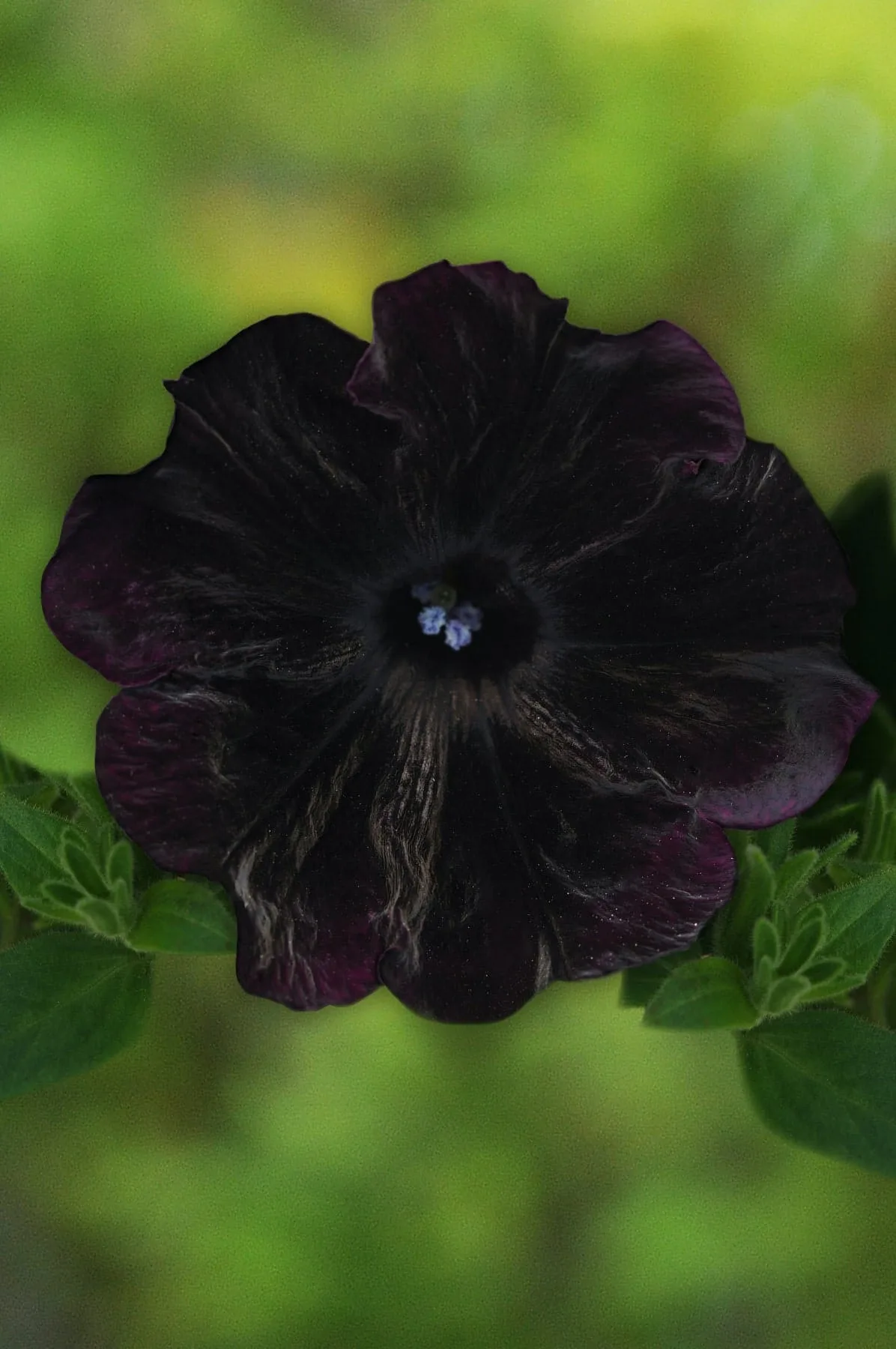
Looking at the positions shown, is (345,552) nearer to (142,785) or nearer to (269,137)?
(142,785)

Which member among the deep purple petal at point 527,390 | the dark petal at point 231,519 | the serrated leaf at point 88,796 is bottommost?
the serrated leaf at point 88,796

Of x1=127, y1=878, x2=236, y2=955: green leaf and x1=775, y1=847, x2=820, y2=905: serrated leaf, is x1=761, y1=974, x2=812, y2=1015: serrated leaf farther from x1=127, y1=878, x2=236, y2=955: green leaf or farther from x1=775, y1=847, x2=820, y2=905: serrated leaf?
x1=127, y1=878, x2=236, y2=955: green leaf

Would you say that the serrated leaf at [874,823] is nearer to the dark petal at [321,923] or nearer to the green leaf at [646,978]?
the green leaf at [646,978]

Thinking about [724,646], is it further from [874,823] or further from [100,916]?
[100,916]

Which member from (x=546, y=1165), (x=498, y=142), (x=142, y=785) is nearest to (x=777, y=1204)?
(x=546, y=1165)

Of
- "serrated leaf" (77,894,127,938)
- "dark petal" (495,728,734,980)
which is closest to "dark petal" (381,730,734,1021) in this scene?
"dark petal" (495,728,734,980)

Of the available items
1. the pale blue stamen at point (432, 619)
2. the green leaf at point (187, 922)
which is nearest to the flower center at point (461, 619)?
the pale blue stamen at point (432, 619)

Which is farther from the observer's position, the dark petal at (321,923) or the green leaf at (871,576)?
the green leaf at (871,576)
